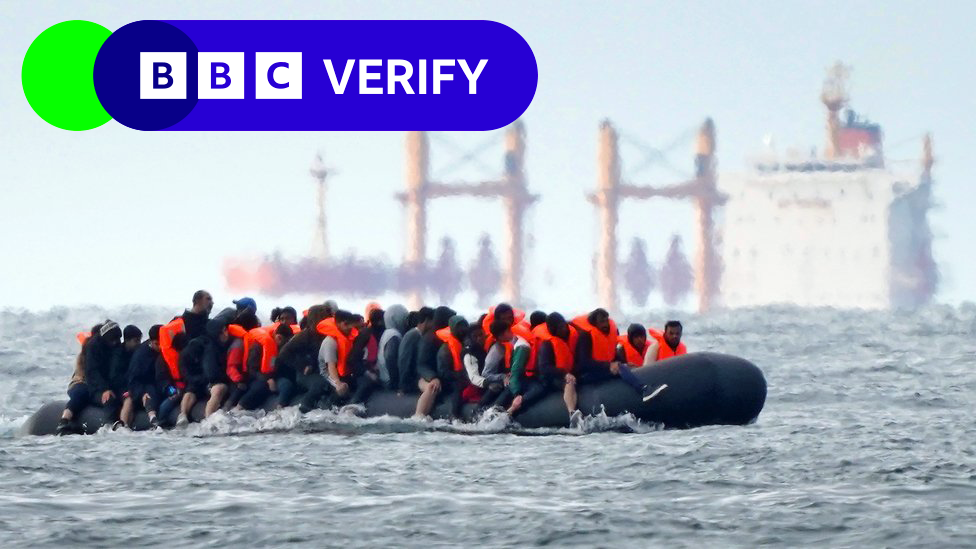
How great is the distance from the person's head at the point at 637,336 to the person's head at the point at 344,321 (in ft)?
9.50

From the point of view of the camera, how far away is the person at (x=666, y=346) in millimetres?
19812

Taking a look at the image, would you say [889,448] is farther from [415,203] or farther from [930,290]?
[415,203]

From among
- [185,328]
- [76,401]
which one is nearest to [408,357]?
[185,328]

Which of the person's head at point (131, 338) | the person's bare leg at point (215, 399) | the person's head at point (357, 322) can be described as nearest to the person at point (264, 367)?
the person's bare leg at point (215, 399)

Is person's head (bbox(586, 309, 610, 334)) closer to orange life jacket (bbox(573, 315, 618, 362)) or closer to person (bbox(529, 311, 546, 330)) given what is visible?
orange life jacket (bbox(573, 315, 618, 362))

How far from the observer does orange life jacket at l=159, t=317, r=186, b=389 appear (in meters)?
19.9

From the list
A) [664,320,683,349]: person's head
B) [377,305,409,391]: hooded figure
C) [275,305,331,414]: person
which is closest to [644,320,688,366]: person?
[664,320,683,349]: person's head

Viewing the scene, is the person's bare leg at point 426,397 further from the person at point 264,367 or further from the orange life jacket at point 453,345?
the person at point 264,367

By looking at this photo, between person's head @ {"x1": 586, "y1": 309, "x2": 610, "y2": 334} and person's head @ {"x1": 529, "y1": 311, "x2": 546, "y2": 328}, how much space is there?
519mm

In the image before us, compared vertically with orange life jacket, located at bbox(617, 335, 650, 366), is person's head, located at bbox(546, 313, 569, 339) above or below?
above

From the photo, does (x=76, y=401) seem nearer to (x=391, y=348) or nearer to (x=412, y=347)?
(x=391, y=348)

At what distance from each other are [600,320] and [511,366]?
108cm

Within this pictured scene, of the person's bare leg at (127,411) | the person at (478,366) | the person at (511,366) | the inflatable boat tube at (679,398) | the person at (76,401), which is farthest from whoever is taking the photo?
the person at (76,401)

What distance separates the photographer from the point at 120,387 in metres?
20.5
